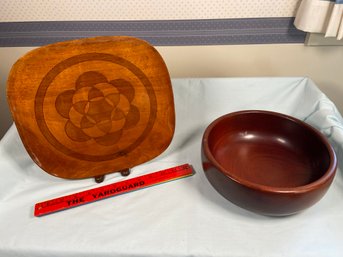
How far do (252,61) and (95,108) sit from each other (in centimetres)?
56

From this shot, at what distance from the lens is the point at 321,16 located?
2.37ft

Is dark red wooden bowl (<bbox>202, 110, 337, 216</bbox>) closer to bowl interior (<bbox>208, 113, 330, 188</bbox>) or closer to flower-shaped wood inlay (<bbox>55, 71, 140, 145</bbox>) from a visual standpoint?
bowl interior (<bbox>208, 113, 330, 188</bbox>)

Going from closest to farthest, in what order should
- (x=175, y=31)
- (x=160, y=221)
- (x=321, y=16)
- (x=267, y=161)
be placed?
(x=160, y=221)
(x=267, y=161)
(x=321, y=16)
(x=175, y=31)

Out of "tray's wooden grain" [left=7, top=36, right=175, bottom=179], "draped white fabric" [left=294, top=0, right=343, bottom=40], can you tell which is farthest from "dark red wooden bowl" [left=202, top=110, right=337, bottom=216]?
"draped white fabric" [left=294, top=0, right=343, bottom=40]

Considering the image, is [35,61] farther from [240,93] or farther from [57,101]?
[240,93]

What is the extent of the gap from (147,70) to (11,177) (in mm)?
377

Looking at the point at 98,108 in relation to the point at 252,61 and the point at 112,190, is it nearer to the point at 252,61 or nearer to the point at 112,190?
the point at 112,190

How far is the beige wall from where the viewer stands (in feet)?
2.86

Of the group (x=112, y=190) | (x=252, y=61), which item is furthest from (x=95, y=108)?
(x=252, y=61)

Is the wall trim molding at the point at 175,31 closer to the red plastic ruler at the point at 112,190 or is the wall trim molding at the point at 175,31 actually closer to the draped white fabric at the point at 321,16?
the draped white fabric at the point at 321,16

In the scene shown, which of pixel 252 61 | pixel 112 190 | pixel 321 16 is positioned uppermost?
pixel 321 16

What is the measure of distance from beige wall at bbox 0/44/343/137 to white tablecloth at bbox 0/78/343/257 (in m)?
0.26

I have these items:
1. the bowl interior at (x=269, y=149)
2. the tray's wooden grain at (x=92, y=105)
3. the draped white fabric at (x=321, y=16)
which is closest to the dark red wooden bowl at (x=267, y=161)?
the bowl interior at (x=269, y=149)

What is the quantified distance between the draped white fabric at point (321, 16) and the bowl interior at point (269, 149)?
0.29m
